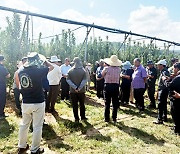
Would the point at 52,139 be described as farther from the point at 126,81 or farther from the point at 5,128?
the point at 126,81

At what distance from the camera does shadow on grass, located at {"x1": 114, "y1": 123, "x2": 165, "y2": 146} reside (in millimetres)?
5399

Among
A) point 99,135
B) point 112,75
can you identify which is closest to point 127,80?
point 112,75

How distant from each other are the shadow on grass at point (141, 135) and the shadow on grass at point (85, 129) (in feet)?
2.28

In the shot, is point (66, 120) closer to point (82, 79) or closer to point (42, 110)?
point (82, 79)

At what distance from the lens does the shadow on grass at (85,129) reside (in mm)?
5484

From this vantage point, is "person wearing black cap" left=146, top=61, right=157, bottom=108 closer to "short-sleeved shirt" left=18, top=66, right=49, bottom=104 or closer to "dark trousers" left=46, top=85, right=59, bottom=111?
"dark trousers" left=46, top=85, right=59, bottom=111

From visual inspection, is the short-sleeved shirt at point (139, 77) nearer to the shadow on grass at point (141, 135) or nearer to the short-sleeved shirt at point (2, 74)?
the shadow on grass at point (141, 135)

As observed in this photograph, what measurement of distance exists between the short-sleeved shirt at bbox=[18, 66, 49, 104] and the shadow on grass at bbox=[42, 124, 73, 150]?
111 cm

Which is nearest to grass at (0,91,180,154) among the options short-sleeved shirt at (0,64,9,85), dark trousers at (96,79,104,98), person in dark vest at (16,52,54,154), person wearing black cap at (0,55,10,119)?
person wearing black cap at (0,55,10,119)

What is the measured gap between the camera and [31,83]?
4.31 metres

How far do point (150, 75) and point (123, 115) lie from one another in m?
2.12

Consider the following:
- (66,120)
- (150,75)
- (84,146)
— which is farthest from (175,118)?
(150,75)

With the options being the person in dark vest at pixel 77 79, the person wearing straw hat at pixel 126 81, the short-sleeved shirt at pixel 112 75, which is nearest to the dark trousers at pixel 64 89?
the person wearing straw hat at pixel 126 81

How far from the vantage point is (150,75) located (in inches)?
356
